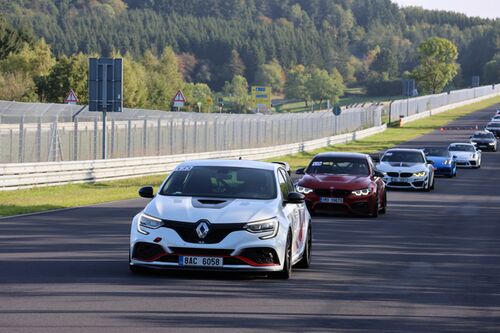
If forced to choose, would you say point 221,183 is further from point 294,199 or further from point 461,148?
point 461,148

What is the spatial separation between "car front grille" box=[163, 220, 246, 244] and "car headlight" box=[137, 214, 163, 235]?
179mm

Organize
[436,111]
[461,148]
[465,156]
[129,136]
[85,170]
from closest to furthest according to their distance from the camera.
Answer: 1. [85,170]
2. [129,136]
3. [465,156]
4. [461,148]
5. [436,111]

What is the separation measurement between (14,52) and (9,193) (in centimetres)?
8248

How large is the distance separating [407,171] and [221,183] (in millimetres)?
21768

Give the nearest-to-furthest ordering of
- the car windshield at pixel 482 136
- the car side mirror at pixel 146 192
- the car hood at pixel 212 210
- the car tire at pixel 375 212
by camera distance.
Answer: the car hood at pixel 212 210
the car side mirror at pixel 146 192
the car tire at pixel 375 212
the car windshield at pixel 482 136

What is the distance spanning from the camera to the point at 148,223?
519 inches

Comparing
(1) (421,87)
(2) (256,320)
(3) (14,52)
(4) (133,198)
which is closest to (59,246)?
(2) (256,320)

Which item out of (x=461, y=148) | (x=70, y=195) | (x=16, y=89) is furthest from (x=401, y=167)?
(x=16, y=89)

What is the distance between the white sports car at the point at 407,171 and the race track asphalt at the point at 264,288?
1317cm

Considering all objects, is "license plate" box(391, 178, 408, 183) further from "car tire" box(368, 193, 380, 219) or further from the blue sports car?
"car tire" box(368, 193, 380, 219)

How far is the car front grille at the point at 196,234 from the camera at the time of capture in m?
13.0

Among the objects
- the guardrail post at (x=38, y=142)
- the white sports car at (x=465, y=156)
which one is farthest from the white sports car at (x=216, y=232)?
the white sports car at (x=465, y=156)

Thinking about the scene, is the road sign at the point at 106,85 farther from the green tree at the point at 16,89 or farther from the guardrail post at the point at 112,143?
the green tree at the point at 16,89

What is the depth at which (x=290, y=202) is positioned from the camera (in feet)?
46.0
